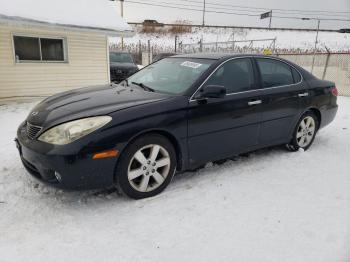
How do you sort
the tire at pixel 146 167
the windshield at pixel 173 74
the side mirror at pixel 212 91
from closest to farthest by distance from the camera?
the tire at pixel 146 167
the side mirror at pixel 212 91
the windshield at pixel 173 74

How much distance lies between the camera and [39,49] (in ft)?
31.6

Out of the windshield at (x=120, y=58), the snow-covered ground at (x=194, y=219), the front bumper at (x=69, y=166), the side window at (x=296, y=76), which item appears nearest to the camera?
the snow-covered ground at (x=194, y=219)

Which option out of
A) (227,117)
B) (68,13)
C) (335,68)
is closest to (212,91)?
(227,117)

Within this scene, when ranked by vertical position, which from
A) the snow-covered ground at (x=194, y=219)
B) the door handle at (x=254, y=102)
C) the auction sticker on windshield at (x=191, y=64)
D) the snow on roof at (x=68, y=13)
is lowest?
the snow-covered ground at (x=194, y=219)

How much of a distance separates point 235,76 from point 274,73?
2.67ft

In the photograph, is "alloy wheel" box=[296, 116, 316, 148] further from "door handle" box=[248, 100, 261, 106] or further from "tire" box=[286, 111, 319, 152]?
"door handle" box=[248, 100, 261, 106]

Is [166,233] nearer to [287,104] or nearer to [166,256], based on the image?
[166,256]

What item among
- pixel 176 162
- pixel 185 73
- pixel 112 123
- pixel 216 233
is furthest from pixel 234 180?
pixel 112 123

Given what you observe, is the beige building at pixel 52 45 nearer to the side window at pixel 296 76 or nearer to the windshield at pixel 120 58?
the windshield at pixel 120 58

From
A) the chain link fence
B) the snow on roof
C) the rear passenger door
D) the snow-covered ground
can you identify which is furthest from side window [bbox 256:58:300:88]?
the chain link fence

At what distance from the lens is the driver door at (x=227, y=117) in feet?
11.7

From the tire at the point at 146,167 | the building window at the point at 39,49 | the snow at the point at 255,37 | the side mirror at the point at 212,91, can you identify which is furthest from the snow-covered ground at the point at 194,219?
the snow at the point at 255,37

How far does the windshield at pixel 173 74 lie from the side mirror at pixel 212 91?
0.61 ft

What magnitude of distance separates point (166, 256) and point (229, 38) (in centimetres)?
4418
